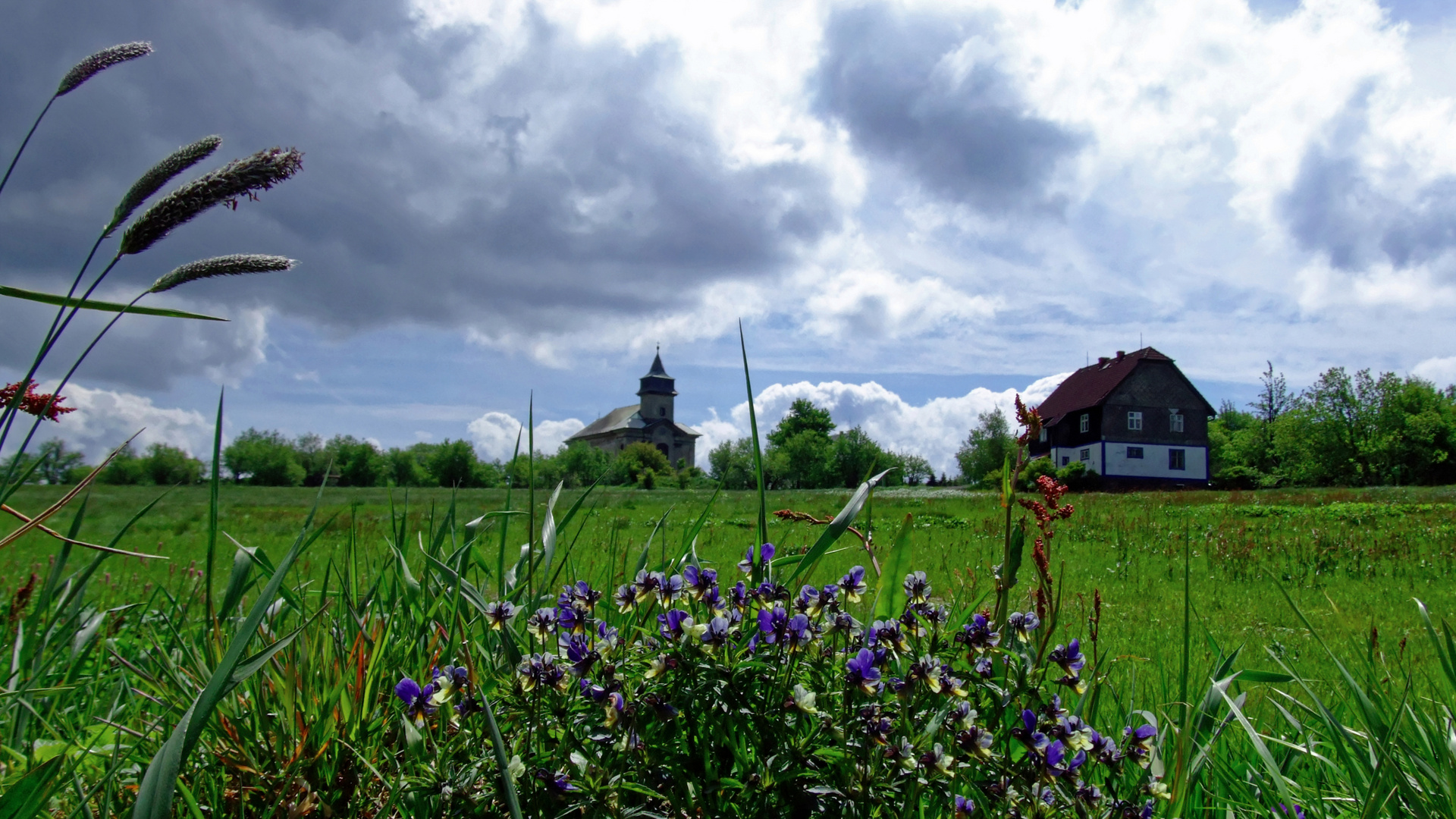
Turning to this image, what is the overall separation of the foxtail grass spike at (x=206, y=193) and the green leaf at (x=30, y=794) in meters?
0.88

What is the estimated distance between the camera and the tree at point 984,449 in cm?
4975

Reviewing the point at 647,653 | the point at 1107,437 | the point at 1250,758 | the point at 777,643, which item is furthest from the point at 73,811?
the point at 1107,437

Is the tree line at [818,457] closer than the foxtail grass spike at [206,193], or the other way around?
the foxtail grass spike at [206,193]

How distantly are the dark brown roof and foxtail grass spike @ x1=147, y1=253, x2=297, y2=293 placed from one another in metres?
44.9

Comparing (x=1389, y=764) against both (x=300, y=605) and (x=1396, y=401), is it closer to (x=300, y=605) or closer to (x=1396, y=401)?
(x=300, y=605)

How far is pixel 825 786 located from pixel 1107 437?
1950 inches

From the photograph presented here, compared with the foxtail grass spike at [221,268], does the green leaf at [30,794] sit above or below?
below

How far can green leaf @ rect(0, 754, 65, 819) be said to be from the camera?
3.67 ft

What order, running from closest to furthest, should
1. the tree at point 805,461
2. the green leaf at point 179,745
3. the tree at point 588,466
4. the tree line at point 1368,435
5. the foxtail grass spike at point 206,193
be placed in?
1. the green leaf at point 179,745
2. the foxtail grass spike at point 206,193
3. the tree at point 588,466
4. the tree line at point 1368,435
5. the tree at point 805,461

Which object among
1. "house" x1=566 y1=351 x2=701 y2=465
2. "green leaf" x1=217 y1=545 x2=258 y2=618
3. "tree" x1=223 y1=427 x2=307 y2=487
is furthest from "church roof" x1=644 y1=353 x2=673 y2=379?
"green leaf" x1=217 y1=545 x2=258 y2=618

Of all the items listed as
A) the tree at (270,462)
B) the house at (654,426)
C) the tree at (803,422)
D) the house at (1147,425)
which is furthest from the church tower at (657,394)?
the house at (1147,425)

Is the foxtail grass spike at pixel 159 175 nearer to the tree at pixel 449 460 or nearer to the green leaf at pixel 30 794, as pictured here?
the green leaf at pixel 30 794

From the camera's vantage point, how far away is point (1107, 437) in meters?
45.3

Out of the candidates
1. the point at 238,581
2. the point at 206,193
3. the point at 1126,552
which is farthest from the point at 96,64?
the point at 1126,552
